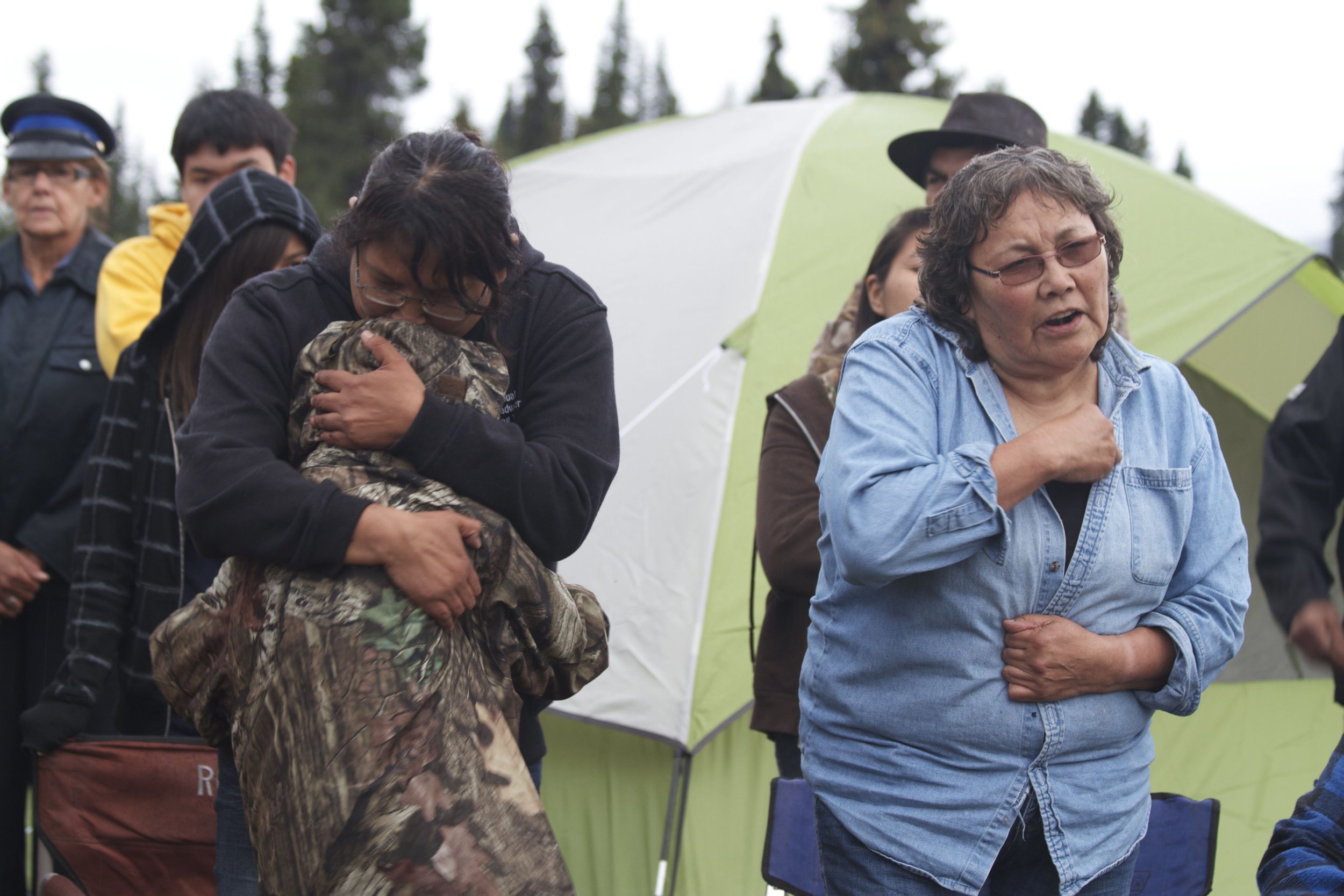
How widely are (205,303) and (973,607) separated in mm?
1514

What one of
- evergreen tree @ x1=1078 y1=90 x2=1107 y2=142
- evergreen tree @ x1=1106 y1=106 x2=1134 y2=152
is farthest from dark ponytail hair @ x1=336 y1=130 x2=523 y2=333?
evergreen tree @ x1=1106 y1=106 x2=1134 y2=152

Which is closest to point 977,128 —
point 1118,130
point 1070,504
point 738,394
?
point 738,394

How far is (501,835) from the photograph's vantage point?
1.24 m

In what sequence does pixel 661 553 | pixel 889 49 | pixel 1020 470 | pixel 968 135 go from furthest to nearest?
pixel 889 49 → pixel 661 553 → pixel 968 135 → pixel 1020 470

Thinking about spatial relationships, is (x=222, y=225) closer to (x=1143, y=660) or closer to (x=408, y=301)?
(x=408, y=301)

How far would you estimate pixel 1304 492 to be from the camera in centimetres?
214

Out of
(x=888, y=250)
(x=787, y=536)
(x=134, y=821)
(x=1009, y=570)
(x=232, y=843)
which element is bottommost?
(x=134, y=821)

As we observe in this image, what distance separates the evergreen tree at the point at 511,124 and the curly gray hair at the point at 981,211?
31.4m

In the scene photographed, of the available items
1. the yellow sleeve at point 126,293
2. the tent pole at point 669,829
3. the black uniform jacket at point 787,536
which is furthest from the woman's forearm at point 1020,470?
the yellow sleeve at point 126,293

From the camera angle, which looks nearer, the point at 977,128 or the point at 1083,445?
the point at 1083,445

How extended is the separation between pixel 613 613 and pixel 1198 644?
5.65ft

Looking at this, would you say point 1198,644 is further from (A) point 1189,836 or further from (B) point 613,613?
(B) point 613,613

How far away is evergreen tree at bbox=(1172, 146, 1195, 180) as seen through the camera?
32.9m

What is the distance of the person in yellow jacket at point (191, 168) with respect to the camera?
8.45 feet
